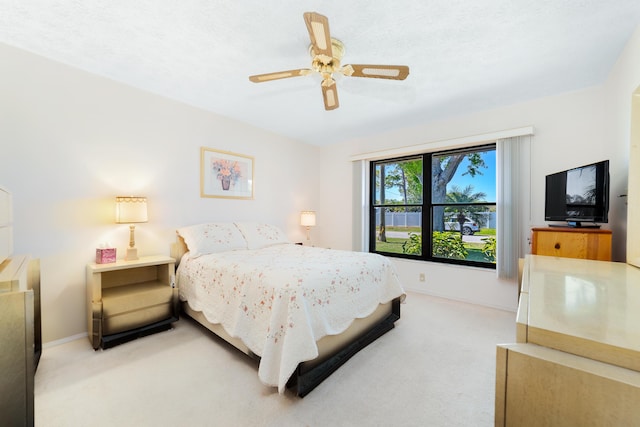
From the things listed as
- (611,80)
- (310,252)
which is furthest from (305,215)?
(611,80)

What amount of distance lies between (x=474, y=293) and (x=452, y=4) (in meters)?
3.10

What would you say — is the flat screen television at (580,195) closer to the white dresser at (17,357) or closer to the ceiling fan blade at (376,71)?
the ceiling fan blade at (376,71)

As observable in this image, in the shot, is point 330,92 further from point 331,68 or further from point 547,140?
point 547,140

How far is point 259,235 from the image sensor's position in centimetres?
335

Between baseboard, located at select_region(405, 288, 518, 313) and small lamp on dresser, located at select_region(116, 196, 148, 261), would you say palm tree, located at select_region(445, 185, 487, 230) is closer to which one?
baseboard, located at select_region(405, 288, 518, 313)

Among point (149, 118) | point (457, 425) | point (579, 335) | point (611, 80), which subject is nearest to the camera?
point (579, 335)

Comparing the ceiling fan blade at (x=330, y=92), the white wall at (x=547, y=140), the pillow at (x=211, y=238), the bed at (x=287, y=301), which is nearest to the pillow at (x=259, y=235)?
the pillow at (x=211, y=238)

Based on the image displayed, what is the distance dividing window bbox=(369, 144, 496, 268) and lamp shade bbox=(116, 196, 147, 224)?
127 inches

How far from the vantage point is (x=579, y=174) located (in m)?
2.15

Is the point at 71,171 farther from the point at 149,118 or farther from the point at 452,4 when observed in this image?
the point at 452,4

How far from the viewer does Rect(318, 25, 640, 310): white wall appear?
2.05 meters

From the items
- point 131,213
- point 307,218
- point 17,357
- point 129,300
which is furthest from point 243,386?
point 307,218

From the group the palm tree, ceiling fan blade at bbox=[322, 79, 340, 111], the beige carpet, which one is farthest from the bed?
the palm tree

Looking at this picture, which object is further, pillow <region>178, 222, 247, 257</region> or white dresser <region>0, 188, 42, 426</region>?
pillow <region>178, 222, 247, 257</region>
